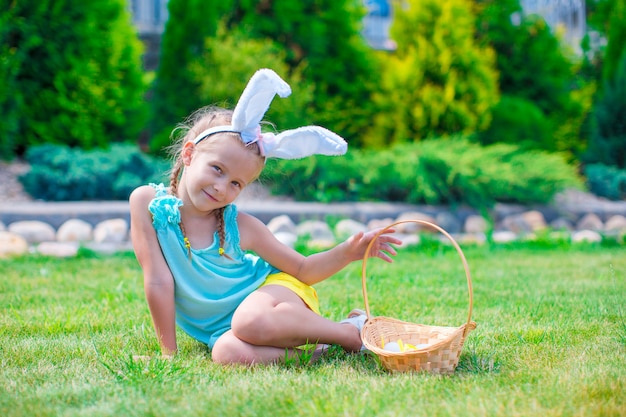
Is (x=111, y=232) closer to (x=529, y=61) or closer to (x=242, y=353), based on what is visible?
(x=242, y=353)

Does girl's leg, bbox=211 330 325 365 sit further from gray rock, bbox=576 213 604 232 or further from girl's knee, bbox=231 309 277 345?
gray rock, bbox=576 213 604 232

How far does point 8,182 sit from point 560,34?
7382mm

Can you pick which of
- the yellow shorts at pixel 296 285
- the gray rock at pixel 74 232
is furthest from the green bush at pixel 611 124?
the yellow shorts at pixel 296 285

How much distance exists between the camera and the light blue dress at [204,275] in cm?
259

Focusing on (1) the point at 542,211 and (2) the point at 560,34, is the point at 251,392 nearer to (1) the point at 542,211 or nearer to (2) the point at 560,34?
(1) the point at 542,211

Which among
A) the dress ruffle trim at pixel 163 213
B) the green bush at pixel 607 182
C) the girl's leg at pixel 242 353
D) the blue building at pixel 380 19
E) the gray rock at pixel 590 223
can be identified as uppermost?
the blue building at pixel 380 19

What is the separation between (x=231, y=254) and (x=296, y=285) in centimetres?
28

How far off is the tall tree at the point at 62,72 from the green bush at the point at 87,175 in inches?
26.1

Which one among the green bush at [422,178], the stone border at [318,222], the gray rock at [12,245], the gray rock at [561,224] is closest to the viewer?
the gray rock at [12,245]

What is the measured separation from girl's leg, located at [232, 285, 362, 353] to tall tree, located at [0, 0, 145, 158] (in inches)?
199

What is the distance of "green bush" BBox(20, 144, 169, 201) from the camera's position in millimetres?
6113

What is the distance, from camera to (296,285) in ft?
8.85

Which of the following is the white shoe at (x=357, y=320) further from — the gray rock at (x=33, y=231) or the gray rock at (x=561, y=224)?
the gray rock at (x=561, y=224)

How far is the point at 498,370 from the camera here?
90.3 inches
